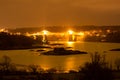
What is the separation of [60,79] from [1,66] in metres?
6.94

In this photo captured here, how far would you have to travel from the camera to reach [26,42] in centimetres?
6378

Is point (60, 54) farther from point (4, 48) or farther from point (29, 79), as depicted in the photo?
point (29, 79)

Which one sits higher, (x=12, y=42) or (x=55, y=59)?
(x=12, y=42)

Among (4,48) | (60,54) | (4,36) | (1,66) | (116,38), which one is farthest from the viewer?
(116,38)

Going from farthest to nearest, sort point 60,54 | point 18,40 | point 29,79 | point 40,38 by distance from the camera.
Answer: point 40,38
point 18,40
point 60,54
point 29,79

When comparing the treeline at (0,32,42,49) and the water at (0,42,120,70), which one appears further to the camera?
the treeline at (0,32,42,49)

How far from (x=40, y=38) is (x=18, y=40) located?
1804cm

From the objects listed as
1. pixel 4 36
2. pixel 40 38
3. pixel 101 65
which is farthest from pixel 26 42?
pixel 101 65

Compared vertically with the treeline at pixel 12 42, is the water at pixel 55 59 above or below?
below

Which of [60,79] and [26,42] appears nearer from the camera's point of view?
[60,79]

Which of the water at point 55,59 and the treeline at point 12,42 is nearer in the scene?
the water at point 55,59

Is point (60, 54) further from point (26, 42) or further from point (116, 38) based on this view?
point (116, 38)

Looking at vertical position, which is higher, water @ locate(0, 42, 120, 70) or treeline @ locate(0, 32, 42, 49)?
treeline @ locate(0, 32, 42, 49)

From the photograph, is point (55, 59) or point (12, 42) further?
point (12, 42)
